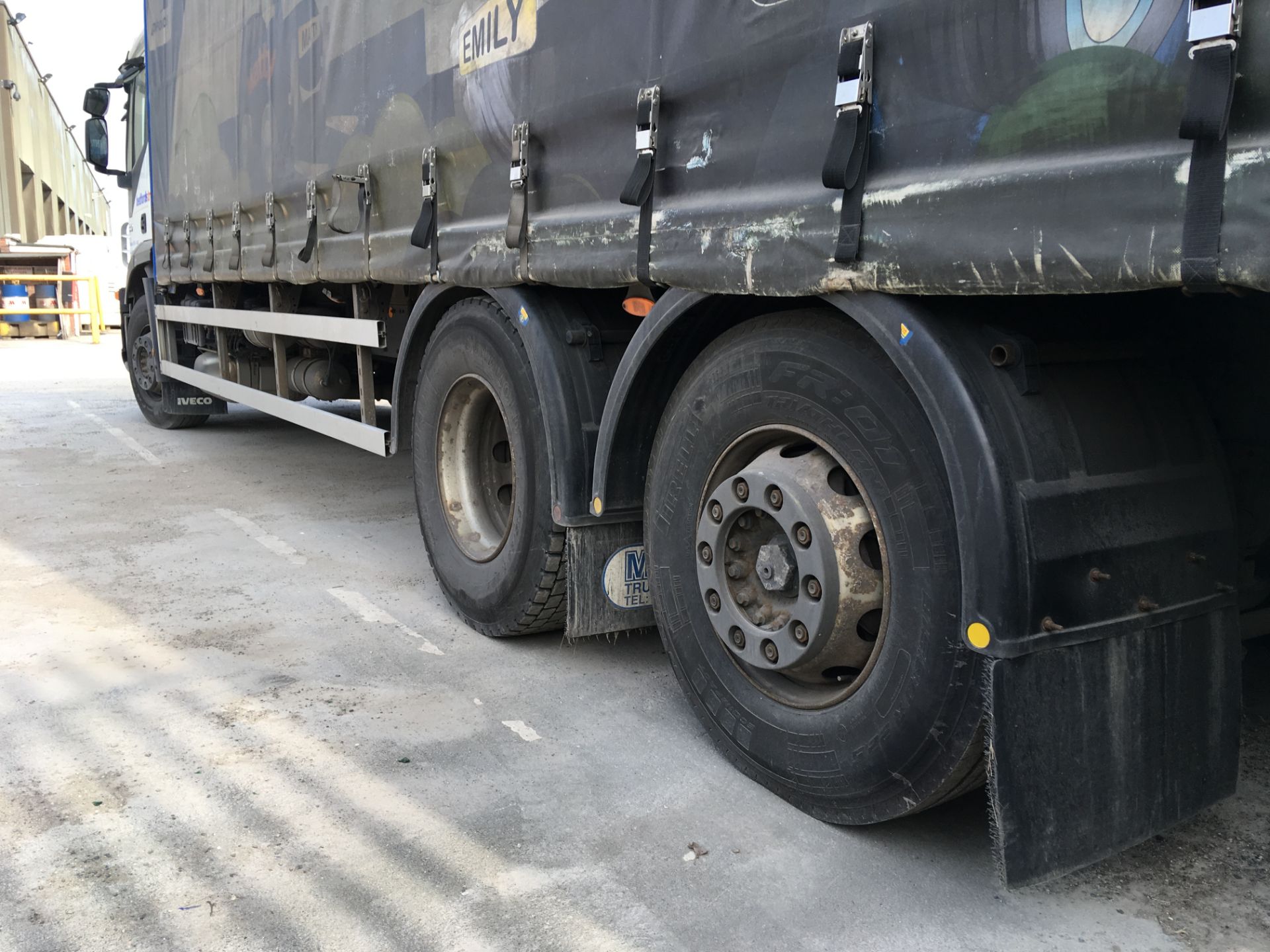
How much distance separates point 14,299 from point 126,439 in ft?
56.1

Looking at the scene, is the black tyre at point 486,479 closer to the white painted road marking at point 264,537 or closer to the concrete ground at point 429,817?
the concrete ground at point 429,817

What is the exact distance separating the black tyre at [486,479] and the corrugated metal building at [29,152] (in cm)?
3491

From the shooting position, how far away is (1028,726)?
2.09m

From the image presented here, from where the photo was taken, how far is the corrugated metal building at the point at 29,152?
34.4m

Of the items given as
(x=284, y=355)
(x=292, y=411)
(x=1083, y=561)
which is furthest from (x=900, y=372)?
(x=284, y=355)

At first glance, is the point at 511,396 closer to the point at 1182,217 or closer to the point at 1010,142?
the point at 1010,142

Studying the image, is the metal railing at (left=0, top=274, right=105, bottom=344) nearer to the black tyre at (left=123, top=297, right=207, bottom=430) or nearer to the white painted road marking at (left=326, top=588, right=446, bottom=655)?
the black tyre at (left=123, top=297, right=207, bottom=430)

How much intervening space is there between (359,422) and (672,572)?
8.58 ft

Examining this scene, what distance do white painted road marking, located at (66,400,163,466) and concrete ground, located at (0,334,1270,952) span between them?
360 centimetres

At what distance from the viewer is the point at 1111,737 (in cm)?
218

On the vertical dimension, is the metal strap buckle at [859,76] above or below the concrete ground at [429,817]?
above

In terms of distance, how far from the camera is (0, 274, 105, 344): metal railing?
23.1m

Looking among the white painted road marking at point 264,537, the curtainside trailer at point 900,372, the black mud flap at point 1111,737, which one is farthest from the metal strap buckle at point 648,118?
the white painted road marking at point 264,537

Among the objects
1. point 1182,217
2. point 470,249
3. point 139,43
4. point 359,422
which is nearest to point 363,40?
point 470,249
